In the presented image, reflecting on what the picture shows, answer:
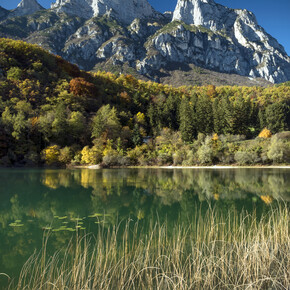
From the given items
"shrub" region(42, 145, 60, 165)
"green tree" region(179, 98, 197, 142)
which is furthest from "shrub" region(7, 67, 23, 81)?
"green tree" region(179, 98, 197, 142)

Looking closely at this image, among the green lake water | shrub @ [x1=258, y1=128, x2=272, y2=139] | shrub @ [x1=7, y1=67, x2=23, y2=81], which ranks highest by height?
shrub @ [x1=7, y1=67, x2=23, y2=81]

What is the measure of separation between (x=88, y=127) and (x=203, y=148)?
92.2ft

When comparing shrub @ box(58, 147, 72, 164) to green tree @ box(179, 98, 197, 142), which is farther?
green tree @ box(179, 98, 197, 142)

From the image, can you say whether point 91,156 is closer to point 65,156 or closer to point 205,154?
point 65,156

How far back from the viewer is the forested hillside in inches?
Result: 1948

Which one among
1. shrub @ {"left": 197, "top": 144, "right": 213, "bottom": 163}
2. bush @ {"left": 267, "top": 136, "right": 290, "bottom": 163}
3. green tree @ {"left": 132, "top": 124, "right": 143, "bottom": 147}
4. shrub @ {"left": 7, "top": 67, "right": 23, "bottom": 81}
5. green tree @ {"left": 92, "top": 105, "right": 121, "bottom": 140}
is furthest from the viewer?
shrub @ {"left": 7, "top": 67, "right": 23, "bottom": 81}

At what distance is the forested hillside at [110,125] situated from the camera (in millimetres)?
49469

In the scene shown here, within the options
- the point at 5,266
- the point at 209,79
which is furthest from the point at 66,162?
the point at 209,79

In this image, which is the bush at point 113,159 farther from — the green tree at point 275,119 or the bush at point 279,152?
the green tree at point 275,119

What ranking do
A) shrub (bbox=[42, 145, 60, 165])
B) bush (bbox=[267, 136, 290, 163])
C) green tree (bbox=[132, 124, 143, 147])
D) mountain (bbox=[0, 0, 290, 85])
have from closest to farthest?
bush (bbox=[267, 136, 290, 163]), shrub (bbox=[42, 145, 60, 165]), green tree (bbox=[132, 124, 143, 147]), mountain (bbox=[0, 0, 290, 85])

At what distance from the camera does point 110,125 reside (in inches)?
2207

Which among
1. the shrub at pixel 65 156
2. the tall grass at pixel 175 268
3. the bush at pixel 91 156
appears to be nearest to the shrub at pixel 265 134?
the bush at pixel 91 156

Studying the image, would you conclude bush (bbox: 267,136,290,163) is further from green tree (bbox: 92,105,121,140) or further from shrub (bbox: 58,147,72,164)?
shrub (bbox: 58,147,72,164)

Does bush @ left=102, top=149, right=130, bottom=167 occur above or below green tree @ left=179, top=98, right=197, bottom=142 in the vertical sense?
below
